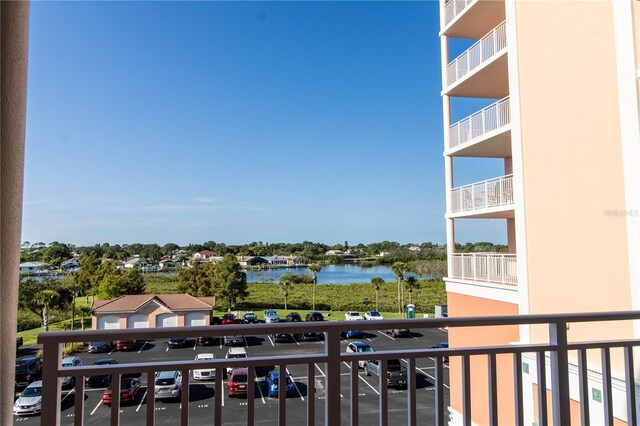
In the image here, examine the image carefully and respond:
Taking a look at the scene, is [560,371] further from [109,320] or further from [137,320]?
[109,320]

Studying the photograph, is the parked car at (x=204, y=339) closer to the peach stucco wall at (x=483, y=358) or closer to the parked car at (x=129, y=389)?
the parked car at (x=129, y=389)

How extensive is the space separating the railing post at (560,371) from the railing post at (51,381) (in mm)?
1498

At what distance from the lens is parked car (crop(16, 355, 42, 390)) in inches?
41.1

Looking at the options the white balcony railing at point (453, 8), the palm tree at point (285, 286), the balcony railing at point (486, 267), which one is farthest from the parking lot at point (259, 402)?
the palm tree at point (285, 286)

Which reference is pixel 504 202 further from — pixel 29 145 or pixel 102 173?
pixel 102 173

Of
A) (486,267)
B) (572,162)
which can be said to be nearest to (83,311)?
(486,267)

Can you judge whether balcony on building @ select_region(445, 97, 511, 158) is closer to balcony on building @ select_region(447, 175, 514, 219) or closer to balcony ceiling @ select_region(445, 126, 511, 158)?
balcony ceiling @ select_region(445, 126, 511, 158)

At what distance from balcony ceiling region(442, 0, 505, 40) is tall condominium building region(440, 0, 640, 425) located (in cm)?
3

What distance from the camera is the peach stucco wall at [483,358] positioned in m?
4.25

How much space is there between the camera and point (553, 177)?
4.43 meters

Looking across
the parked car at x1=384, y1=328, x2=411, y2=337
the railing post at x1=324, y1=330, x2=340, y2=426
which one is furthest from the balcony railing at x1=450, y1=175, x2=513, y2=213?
the railing post at x1=324, y1=330, x2=340, y2=426

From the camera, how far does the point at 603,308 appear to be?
373 cm

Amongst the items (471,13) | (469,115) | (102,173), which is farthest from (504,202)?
(102,173)

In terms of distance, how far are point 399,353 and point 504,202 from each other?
15.8 ft
